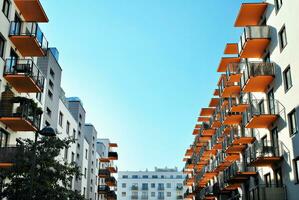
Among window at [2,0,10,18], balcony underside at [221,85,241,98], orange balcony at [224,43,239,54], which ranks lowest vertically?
balcony underside at [221,85,241,98]

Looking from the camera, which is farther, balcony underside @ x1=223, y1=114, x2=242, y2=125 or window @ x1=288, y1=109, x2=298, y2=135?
balcony underside @ x1=223, y1=114, x2=242, y2=125

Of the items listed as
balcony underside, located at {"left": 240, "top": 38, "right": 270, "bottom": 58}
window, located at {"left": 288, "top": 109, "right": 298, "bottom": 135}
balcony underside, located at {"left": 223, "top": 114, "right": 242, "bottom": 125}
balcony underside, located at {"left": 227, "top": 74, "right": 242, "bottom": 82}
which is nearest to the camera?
window, located at {"left": 288, "top": 109, "right": 298, "bottom": 135}

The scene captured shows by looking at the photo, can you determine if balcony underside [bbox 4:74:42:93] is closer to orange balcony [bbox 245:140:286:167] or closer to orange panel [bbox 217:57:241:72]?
orange balcony [bbox 245:140:286:167]

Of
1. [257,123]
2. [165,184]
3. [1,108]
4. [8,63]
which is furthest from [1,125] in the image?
[165,184]

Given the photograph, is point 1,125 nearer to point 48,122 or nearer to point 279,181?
point 48,122

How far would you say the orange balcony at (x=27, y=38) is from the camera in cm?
2534

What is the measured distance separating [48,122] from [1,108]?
1255 centimetres

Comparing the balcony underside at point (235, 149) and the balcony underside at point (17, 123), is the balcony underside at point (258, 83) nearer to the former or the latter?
the balcony underside at point (235, 149)

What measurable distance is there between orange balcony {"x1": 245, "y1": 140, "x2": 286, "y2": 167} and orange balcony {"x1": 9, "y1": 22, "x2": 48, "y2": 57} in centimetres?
1420

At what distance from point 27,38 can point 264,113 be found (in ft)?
47.2

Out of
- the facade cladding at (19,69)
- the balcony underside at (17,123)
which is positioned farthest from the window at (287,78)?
the balcony underside at (17,123)

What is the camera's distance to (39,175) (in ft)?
72.5

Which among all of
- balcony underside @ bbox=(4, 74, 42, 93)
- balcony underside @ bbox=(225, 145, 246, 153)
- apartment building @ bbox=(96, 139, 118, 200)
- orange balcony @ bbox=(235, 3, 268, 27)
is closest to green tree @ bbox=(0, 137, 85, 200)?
balcony underside @ bbox=(4, 74, 42, 93)

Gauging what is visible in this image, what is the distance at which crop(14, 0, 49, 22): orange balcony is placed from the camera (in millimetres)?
25684
